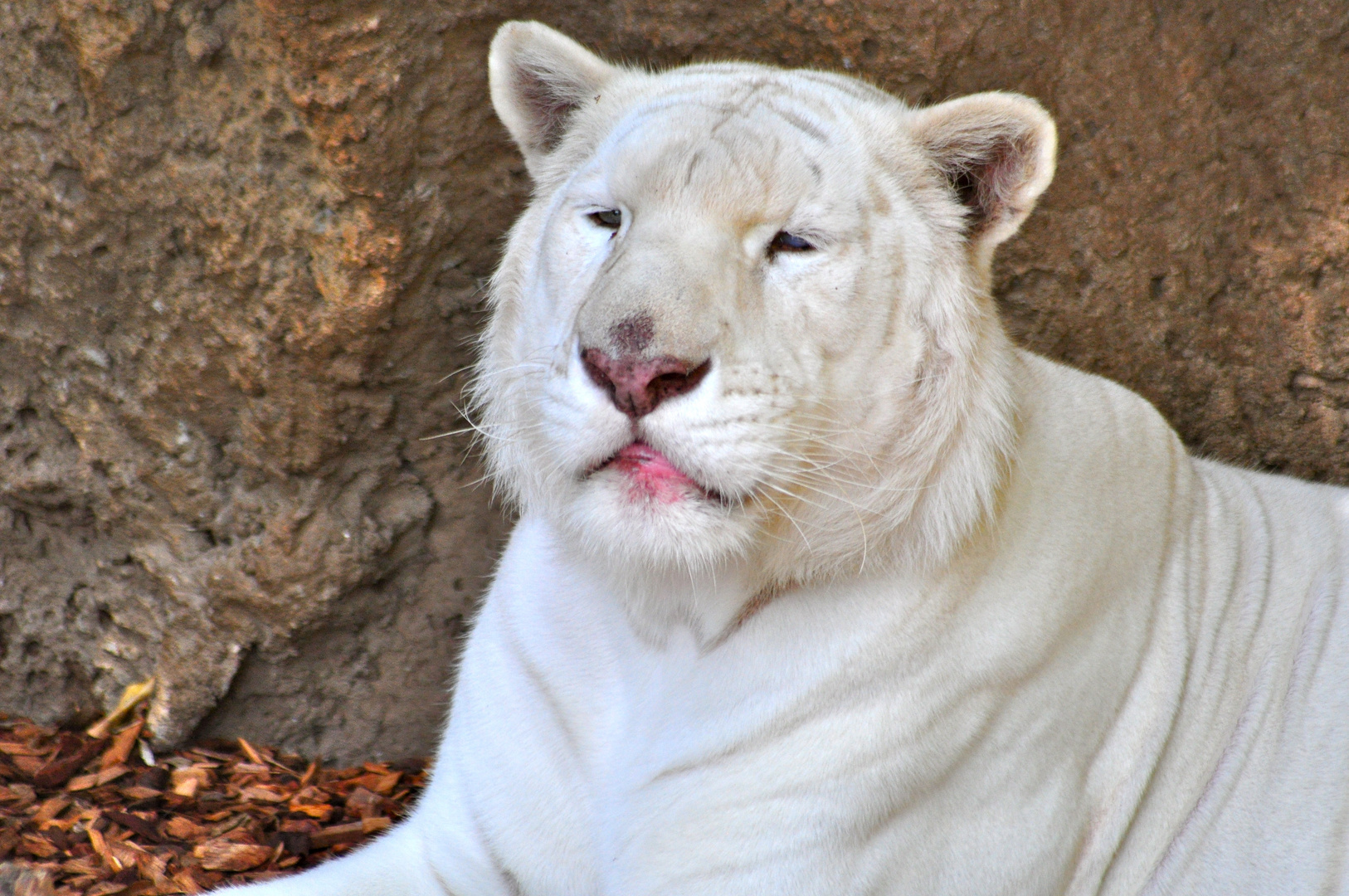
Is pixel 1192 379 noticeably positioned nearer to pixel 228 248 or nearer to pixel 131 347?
pixel 228 248

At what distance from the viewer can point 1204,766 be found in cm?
272

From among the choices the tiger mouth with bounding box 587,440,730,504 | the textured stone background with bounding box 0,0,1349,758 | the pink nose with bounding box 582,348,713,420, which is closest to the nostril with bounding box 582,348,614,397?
the pink nose with bounding box 582,348,713,420

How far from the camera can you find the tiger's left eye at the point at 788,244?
2.26 m

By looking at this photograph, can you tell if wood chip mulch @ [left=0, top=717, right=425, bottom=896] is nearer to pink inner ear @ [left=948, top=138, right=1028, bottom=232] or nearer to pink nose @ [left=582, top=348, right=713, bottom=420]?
pink nose @ [left=582, top=348, right=713, bottom=420]

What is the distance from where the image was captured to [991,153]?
2.37 meters

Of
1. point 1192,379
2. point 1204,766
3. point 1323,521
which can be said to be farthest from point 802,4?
point 1204,766

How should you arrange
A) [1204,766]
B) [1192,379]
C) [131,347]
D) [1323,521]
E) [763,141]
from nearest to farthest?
1. [763,141]
2. [1204,766]
3. [1323,521]
4. [131,347]
5. [1192,379]

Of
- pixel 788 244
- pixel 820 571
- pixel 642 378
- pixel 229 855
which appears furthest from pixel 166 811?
pixel 788 244

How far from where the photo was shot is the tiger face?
2053mm

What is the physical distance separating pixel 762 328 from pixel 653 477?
1.03ft

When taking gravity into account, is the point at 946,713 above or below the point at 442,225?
below

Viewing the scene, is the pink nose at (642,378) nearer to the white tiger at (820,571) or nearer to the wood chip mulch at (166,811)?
the white tiger at (820,571)

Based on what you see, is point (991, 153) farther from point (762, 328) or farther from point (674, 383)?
point (674, 383)

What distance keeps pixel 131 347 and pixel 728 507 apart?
1.89 m
